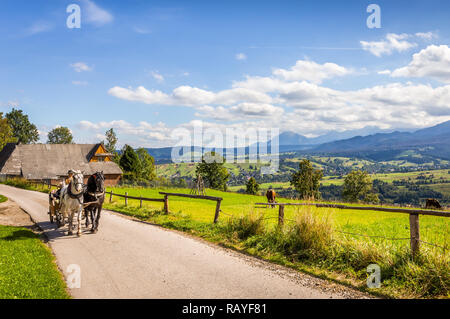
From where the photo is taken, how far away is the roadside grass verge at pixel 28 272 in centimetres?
618

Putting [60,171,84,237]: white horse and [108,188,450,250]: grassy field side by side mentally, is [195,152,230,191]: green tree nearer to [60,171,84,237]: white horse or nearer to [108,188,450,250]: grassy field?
[108,188,450,250]: grassy field

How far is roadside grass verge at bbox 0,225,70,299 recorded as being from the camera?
6.18 metres

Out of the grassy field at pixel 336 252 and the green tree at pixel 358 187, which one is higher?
the grassy field at pixel 336 252

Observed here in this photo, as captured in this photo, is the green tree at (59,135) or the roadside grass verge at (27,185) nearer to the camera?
the roadside grass verge at (27,185)

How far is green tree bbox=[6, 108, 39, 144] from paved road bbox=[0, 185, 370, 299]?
103m

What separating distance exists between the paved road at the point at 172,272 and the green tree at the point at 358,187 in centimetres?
7743

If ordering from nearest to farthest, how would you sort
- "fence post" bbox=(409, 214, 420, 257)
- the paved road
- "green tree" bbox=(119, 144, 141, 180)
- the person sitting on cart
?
the paved road < "fence post" bbox=(409, 214, 420, 257) < the person sitting on cart < "green tree" bbox=(119, 144, 141, 180)

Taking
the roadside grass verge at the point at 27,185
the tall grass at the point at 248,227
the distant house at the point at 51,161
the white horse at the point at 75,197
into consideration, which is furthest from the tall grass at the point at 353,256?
the distant house at the point at 51,161

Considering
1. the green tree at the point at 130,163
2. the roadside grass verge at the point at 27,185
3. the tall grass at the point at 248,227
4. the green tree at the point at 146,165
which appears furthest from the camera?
the green tree at the point at 146,165

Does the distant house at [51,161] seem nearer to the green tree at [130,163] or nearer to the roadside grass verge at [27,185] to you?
the roadside grass verge at [27,185]

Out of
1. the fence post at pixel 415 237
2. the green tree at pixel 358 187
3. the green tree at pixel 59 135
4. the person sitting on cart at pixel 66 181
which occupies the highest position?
the green tree at pixel 59 135

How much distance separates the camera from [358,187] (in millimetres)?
80250

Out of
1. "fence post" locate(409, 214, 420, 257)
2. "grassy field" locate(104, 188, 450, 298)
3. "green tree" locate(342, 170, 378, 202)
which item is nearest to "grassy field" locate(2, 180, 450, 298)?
"grassy field" locate(104, 188, 450, 298)

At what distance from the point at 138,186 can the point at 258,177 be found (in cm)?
14403
